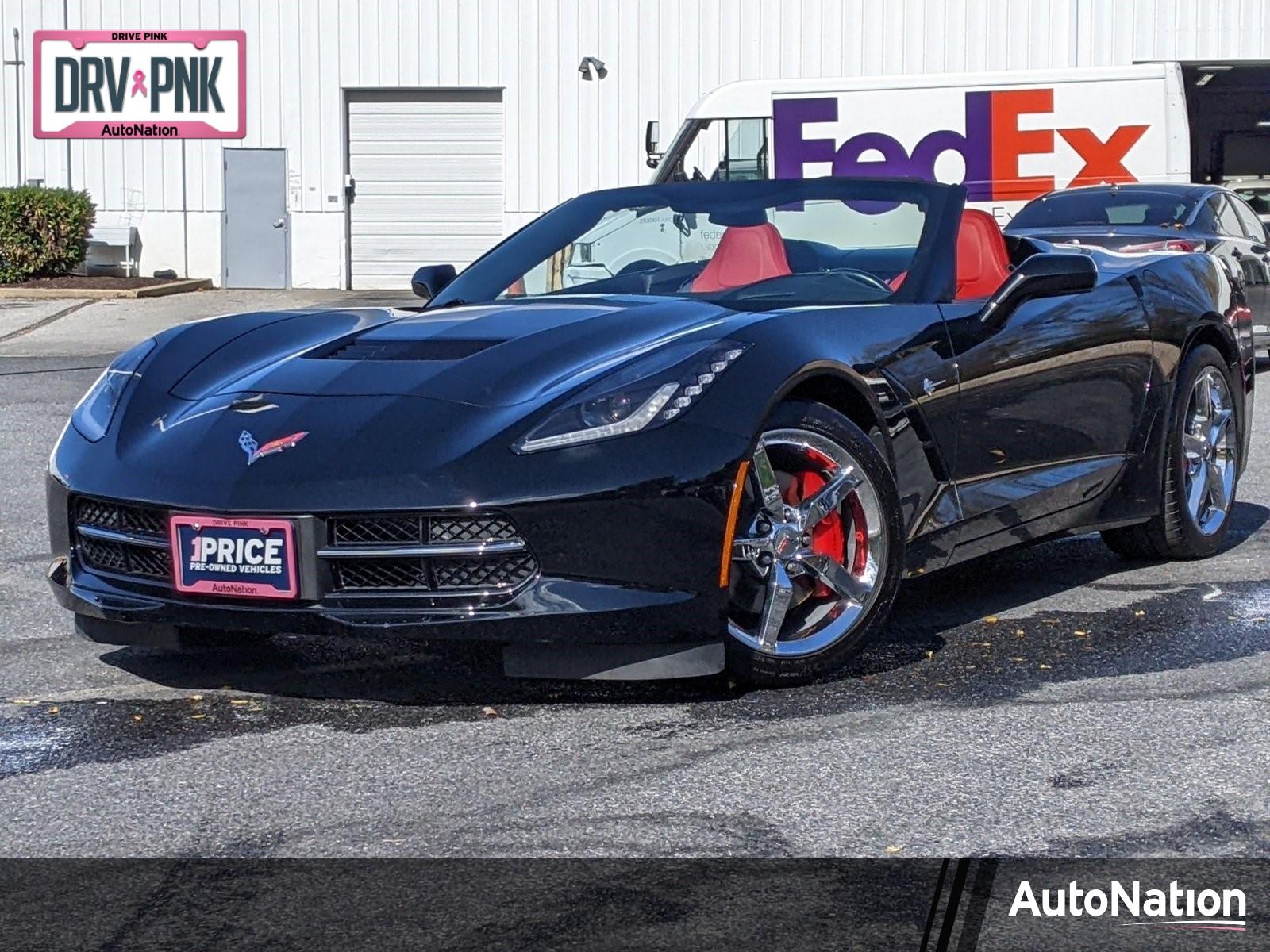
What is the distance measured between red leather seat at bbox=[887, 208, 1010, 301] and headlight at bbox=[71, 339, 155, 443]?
7.24ft

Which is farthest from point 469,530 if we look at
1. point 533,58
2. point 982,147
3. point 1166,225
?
point 533,58

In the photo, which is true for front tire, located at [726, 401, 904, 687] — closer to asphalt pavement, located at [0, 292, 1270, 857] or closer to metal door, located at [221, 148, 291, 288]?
asphalt pavement, located at [0, 292, 1270, 857]

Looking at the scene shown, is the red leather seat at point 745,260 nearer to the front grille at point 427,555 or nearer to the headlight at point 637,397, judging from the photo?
the headlight at point 637,397

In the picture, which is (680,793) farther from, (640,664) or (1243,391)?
(1243,391)

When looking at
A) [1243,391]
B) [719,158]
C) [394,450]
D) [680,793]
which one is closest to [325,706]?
[394,450]

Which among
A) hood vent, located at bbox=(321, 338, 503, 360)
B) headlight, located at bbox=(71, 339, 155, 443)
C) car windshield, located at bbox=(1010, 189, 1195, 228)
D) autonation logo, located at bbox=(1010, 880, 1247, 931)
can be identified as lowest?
autonation logo, located at bbox=(1010, 880, 1247, 931)

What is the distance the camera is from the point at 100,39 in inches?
990

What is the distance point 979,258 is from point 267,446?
2303 mm

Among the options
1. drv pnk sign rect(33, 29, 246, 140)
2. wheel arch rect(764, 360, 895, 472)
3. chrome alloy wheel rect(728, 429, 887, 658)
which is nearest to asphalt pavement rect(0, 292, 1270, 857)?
chrome alloy wheel rect(728, 429, 887, 658)

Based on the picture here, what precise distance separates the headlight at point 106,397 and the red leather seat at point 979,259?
7.24ft

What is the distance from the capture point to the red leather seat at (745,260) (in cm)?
520

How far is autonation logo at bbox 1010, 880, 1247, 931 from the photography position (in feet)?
9.53

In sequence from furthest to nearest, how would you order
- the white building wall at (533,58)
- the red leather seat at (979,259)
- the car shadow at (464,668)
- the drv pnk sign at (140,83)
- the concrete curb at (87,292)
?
1. the drv pnk sign at (140,83)
2. the white building wall at (533,58)
3. the concrete curb at (87,292)
4. the red leather seat at (979,259)
5. the car shadow at (464,668)

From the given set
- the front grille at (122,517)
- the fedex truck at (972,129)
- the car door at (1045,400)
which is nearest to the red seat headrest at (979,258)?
the car door at (1045,400)
